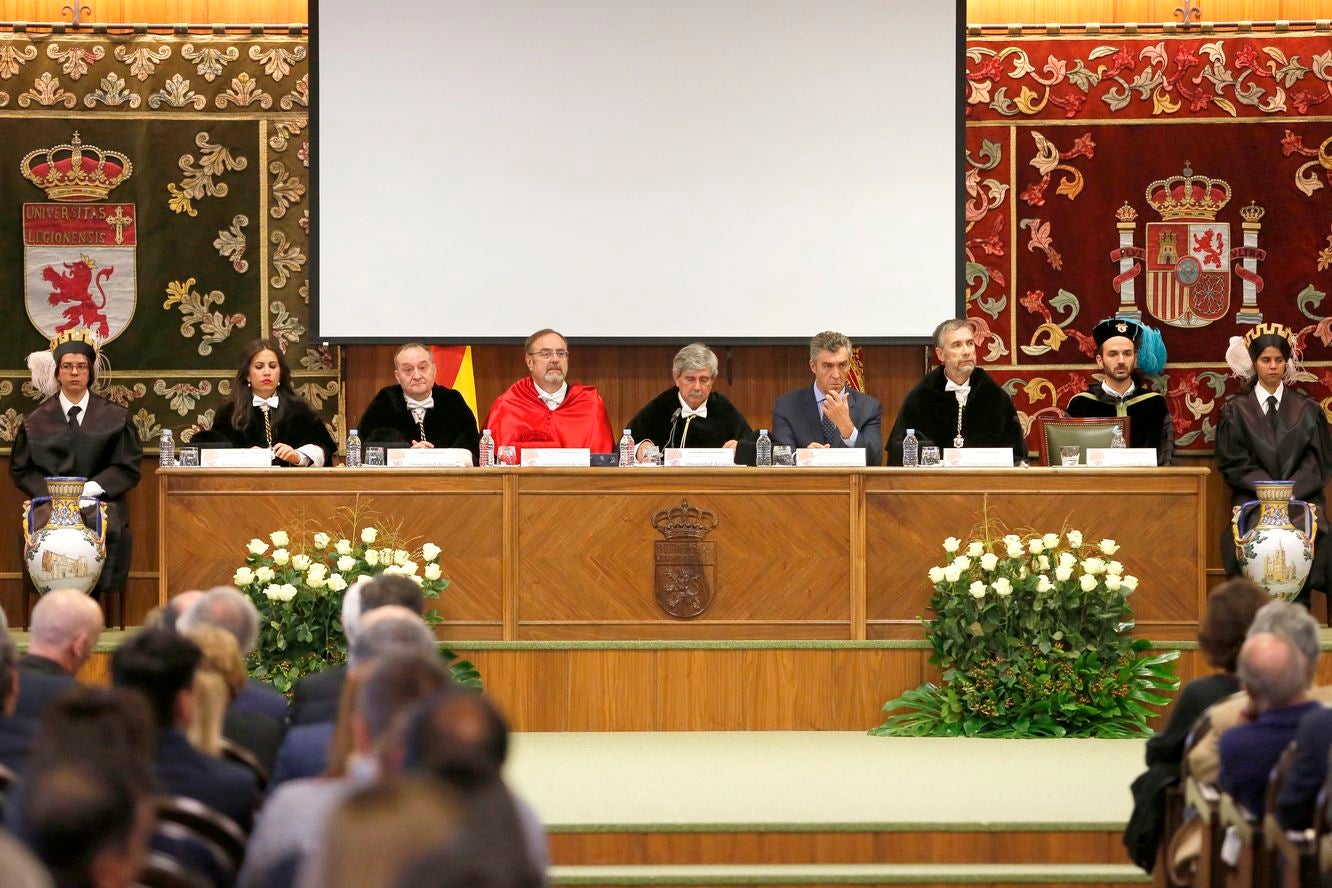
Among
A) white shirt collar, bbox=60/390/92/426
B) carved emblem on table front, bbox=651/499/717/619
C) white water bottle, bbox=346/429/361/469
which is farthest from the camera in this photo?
white shirt collar, bbox=60/390/92/426

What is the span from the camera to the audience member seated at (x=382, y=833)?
2049 millimetres

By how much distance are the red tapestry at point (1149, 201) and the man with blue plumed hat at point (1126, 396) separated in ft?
1.41

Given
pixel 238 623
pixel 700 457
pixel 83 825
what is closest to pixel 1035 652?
pixel 700 457

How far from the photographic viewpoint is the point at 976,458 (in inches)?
286

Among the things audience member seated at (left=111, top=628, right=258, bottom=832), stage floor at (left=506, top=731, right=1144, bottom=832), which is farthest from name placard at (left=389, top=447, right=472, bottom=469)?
audience member seated at (left=111, top=628, right=258, bottom=832)

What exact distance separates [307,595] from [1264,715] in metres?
3.81

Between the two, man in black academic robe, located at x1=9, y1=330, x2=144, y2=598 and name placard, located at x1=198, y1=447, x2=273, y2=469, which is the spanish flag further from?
name placard, located at x1=198, y1=447, x2=273, y2=469

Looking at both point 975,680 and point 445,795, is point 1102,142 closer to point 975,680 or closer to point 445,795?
point 975,680

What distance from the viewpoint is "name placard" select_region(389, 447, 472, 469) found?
7.24 metres

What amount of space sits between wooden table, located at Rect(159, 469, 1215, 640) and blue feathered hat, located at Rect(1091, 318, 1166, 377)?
207 centimetres

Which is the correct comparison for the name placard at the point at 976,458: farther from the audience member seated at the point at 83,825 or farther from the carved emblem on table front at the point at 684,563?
the audience member seated at the point at 83,825

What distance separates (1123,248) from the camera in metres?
9.56

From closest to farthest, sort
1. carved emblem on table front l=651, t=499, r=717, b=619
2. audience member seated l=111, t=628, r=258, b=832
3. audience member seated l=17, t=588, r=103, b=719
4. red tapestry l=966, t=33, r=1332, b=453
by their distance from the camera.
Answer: audience member seated l=111, t=628, r=258, b=832 < audience member seated l=17, t=588, r=103, b=719 < carved emblem on table front l=651, t=499, r=717, b=619 < red tapestry l=966, t=33, r=1332, b=453

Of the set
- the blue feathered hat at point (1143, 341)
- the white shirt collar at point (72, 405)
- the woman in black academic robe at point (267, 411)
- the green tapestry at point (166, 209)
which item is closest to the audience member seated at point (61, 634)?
the woman in black academic robe at point (267, 411)
